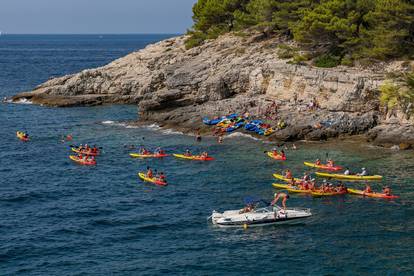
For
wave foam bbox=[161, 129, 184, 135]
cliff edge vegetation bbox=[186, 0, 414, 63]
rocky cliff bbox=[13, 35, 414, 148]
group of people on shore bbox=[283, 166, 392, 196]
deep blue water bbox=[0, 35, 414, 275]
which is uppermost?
cliff edge vegetation bbox=[186, 0, 414, 63]

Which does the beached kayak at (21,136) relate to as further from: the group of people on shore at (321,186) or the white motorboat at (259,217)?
the white motorboat at (259,217)

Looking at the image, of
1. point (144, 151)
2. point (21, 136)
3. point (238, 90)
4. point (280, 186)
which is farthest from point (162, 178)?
point (238, 90)

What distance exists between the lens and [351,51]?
81.9 meters

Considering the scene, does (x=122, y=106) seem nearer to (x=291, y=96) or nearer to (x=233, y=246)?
(x=291, y=96)

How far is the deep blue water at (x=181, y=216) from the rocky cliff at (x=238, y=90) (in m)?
4.17

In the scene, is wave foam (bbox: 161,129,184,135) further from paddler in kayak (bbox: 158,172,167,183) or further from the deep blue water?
paddler in kayak (bbox: 158,172,167,183)

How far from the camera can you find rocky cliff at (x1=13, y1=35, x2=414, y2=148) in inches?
2835

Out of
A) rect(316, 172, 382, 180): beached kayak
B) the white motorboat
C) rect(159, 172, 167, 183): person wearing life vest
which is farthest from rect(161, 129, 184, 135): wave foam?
the white motorboat

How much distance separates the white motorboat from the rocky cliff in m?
24.4

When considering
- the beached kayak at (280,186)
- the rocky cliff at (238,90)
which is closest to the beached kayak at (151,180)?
the beached kayak at (280,186)

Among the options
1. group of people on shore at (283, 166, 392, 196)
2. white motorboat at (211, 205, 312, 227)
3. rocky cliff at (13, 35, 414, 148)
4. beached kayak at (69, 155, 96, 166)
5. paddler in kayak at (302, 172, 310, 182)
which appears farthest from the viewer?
rocky cliff at (13, 35, 414, 148)

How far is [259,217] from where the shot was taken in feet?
155

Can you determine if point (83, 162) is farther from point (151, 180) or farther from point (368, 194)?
point (368, 194)

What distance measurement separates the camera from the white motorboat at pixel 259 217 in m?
47.1
